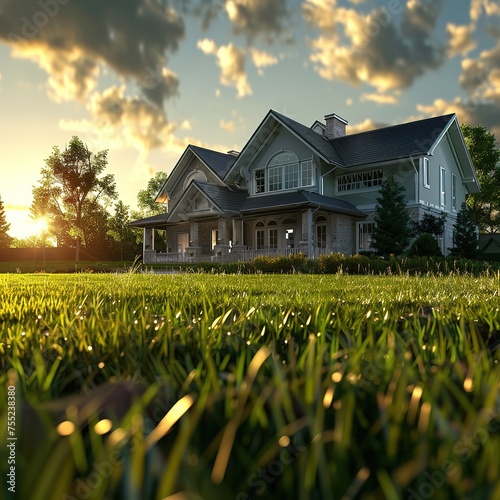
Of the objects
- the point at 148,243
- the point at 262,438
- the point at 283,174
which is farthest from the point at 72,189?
the point at 262,438

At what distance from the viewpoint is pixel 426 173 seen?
2458cm

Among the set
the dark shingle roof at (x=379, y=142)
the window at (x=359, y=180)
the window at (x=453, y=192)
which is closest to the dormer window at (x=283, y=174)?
the dark shingle roof at (x=379, y=142)

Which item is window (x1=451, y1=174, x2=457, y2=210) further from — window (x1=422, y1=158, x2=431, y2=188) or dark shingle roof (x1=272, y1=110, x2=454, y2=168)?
dark shingle roof (x1=272, y1=110, x2=454, y2=168)

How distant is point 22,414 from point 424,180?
26065mm

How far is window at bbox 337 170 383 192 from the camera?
25.3 meters

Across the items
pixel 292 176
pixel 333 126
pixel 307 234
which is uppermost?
pixel 333 126

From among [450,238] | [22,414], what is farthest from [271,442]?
→ [450,238]

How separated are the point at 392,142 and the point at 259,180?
855 centimetres

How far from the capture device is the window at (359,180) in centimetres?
2527

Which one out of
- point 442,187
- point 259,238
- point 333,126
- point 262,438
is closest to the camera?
point 262,438

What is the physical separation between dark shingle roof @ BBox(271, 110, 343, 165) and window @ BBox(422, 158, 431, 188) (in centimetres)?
469

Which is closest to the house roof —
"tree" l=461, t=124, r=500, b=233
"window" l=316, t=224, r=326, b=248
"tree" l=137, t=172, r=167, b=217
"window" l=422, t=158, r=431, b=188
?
"window" l=316, t=224, r=326, b=248

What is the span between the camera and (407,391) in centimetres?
92

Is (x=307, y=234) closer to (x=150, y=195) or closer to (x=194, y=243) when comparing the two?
(x=194, y=243)
